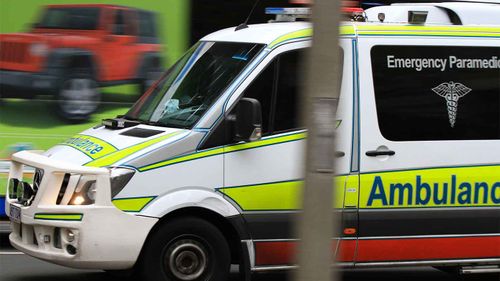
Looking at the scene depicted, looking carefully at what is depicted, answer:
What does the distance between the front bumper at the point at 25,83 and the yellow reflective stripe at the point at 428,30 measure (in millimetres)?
3895

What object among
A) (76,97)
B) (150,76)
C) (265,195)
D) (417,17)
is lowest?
(265,195)

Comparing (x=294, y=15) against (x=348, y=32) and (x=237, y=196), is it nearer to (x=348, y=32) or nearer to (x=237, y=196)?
(x=348, y=32)

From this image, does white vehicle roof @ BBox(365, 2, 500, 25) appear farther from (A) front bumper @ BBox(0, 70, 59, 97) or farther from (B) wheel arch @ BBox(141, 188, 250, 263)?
(A) front bumper @ BBox(0, 70, 59, 97)

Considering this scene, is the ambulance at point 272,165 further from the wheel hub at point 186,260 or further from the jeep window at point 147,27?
the jeep window at point 147,27

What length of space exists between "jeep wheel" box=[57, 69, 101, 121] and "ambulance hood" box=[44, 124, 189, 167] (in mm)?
2655

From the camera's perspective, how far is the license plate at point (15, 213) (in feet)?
20.7

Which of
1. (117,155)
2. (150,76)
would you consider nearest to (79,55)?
(150,76)

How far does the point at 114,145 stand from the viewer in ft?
20.1

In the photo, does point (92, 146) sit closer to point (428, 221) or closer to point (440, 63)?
point (428, 221)

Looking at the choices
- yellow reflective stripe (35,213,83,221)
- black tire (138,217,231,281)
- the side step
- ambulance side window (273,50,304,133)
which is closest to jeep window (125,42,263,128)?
ambulance side window (273,50,304,133)

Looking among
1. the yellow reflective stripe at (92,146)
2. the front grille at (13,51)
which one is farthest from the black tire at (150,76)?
the yellow reflective stripe at (92,146)

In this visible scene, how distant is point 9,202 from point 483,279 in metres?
4.14

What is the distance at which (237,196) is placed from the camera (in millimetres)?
6102

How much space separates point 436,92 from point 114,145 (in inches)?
94.3
